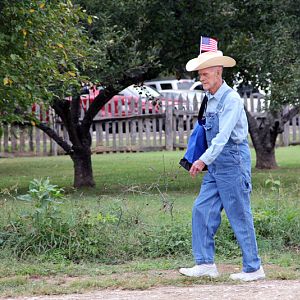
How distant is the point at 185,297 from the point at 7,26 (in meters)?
4.80

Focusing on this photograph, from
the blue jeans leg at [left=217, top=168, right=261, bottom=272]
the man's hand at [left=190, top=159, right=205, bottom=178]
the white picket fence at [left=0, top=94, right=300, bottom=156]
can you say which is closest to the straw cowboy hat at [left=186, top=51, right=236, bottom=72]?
the man's hand at [left=190, top=159, right=205, bottom=178]

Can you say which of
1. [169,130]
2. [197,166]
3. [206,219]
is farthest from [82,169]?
[169,130]

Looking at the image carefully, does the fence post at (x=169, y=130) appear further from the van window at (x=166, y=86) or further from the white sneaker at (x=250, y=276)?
the white sneaker at (x=250, y=276)

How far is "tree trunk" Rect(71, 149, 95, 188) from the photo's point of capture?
596 inches

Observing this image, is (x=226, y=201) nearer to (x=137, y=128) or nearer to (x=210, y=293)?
(x=210, y=293)

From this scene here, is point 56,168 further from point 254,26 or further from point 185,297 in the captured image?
point 185,297

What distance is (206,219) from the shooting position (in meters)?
6.87

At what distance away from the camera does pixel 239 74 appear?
15.2 meters

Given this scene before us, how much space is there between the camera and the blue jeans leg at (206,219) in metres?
6.86

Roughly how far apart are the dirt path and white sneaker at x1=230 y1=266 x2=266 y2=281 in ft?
0.27

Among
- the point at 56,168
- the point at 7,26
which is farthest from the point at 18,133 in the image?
the point at 7,26

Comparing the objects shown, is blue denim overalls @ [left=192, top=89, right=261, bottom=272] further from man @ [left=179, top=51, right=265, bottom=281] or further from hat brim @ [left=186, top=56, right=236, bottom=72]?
hat brim @ [left=186, top=56, right=236, bottom=72]

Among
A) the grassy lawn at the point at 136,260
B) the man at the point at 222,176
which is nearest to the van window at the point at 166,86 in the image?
the grassy lawn at the point at 136,260

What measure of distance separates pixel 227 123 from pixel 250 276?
4.49ft
